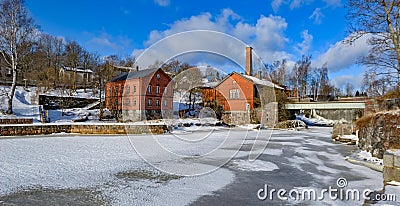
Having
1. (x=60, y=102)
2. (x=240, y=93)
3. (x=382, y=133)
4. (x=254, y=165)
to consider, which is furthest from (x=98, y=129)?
(x=382, y=133)

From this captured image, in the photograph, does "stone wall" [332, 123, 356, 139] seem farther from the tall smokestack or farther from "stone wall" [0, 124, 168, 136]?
"stone wall" [0, 124, 168, 136]

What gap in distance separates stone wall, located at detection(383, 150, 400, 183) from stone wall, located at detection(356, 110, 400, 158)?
12.9 feet

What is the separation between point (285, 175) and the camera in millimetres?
7742

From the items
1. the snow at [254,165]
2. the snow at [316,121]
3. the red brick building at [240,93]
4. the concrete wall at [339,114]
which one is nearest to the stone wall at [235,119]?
the red brick building at [240,93]

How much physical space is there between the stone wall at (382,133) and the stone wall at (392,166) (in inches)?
154

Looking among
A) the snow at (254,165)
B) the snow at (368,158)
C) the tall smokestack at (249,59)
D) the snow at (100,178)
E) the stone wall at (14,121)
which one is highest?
the tall smokestack at (249,59)

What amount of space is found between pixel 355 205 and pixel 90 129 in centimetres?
1723

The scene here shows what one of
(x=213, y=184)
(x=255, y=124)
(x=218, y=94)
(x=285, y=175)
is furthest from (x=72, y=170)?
(x=255, y=124)

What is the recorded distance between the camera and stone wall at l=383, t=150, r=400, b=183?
6065mm

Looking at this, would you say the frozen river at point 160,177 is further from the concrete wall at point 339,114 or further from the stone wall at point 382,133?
the concrete wall at point 339,114

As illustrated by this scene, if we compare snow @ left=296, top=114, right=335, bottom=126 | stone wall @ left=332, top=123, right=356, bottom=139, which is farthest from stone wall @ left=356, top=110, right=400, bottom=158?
snow @ left=296, top=114, right=335, bottom=126

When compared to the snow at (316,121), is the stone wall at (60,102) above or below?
above

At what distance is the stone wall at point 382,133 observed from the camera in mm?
9504

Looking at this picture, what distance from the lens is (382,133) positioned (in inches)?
400
